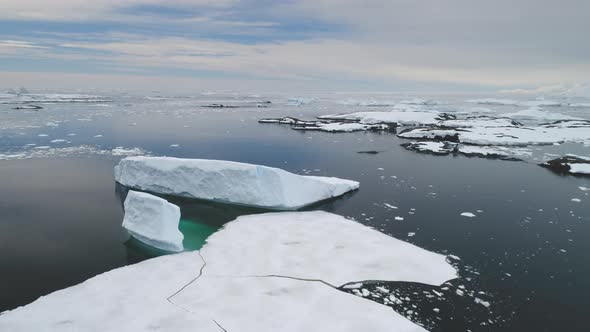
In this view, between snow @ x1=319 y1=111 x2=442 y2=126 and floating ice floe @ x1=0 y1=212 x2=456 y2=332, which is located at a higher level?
snow @ x1=319 y1=111 x2=442 y2=126

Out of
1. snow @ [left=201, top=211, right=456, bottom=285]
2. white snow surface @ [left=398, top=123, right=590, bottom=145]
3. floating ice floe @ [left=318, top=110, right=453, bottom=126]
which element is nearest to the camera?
snow @ [left=201, top=211, right=456, bottom=285]

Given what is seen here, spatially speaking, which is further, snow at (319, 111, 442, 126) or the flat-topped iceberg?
snow at (319, 111, 442, 126)

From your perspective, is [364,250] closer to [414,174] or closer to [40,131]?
[414,174]

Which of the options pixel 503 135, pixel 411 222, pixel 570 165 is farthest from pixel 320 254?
pixel 503 135

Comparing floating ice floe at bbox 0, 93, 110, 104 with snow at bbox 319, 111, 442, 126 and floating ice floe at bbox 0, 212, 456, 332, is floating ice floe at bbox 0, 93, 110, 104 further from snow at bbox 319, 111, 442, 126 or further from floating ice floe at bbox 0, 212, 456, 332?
floating ice floe at bbox 0, 212, 456, 332

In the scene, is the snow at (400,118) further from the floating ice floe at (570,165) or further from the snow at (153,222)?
the snow at (153,222)

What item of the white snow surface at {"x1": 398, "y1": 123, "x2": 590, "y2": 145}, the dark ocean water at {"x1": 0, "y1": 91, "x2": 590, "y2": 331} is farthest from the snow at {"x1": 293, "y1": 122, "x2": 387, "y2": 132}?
the dark ocean water at {"x1": 0, "y1": 91, "x2": 590, "y2": 331}

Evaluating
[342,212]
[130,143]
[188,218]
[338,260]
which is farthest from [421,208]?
[130,143]

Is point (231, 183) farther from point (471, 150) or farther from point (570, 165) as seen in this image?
point (471, 150)
